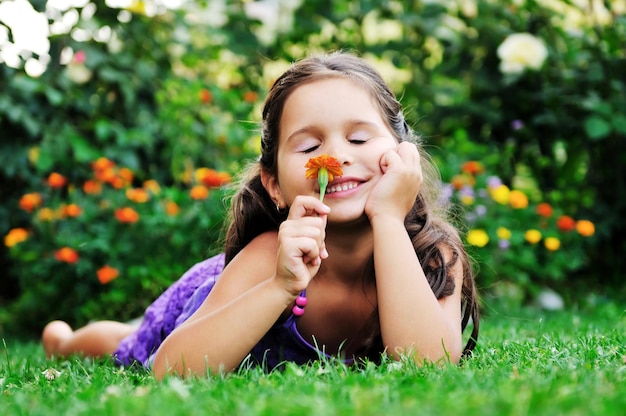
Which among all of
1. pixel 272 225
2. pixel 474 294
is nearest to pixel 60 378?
pixel 272 225

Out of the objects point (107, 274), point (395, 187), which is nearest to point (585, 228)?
point (107, 274)

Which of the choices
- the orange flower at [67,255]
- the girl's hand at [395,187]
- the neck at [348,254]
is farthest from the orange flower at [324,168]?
the orange flower at [67,255]

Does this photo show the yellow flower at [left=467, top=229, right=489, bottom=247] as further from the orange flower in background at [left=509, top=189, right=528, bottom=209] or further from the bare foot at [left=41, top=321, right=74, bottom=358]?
the bare foot at [left=41, top=321, right=74, bottom=358]

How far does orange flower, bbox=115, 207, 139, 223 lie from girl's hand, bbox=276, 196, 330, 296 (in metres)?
2.55

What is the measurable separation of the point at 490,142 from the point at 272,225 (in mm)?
3434

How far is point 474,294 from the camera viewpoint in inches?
103

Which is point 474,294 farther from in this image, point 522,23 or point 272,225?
point 522,23

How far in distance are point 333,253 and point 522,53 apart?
326cm

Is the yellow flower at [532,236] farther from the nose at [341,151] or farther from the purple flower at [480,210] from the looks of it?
the nose at [341,151]

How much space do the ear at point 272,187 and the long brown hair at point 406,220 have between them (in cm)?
2

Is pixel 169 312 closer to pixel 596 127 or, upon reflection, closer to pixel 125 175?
pixel 125 175

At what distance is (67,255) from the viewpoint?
4.42 metres

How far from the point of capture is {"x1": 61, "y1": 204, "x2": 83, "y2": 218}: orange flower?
4582mm

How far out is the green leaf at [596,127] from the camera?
15.8ft
